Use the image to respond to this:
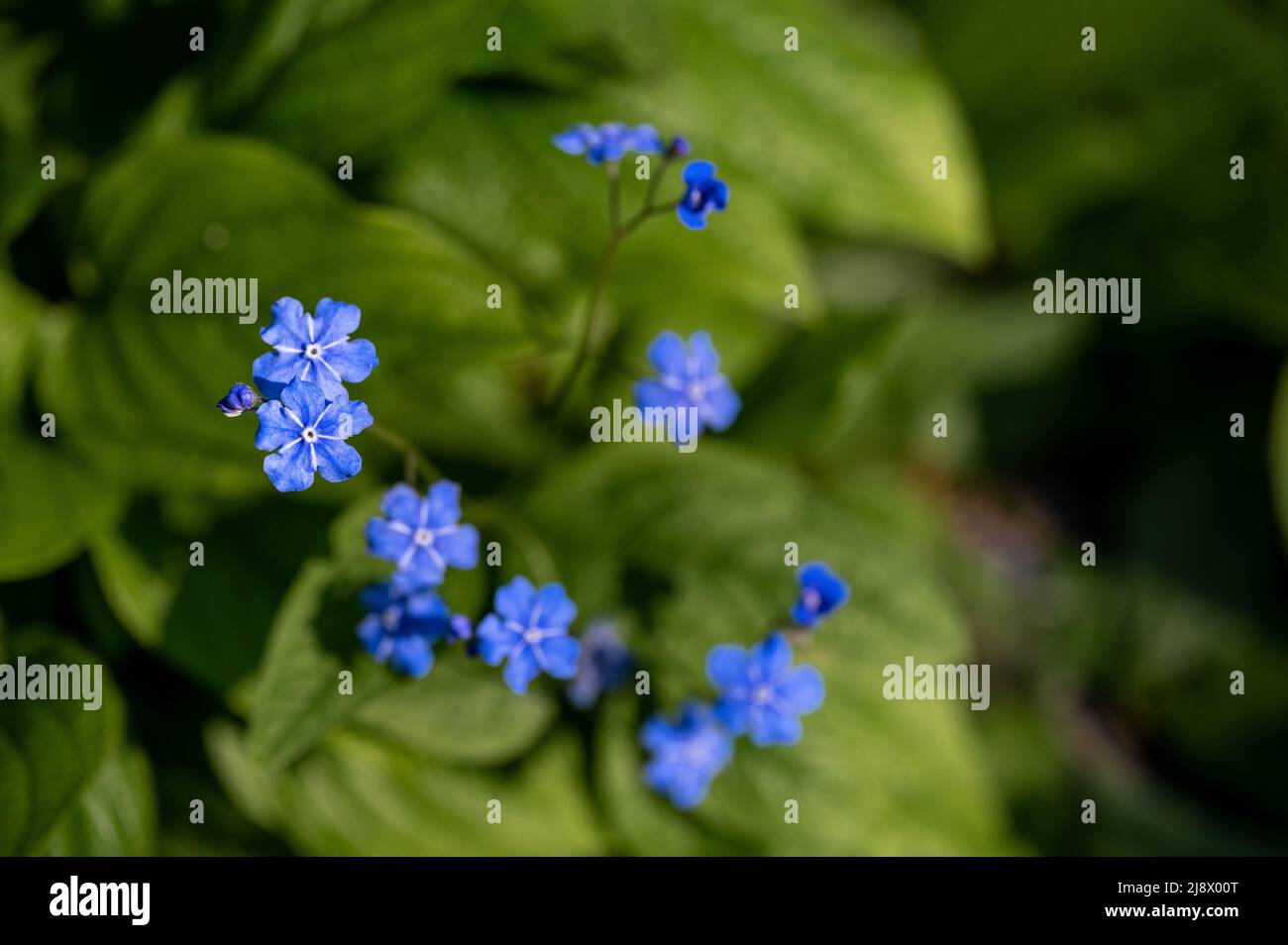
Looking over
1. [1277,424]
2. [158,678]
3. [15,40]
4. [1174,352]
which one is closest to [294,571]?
[158,678]

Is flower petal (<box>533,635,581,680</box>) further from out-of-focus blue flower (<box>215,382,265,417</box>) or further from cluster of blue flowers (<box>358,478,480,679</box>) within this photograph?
out-of-focus blue flower (<box>215,382,265,417</box>)

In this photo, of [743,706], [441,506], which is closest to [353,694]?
[441,506]

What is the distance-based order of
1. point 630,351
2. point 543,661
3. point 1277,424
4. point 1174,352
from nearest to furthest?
point 543,661, point 630,351, point 1277,424, point 1174,352

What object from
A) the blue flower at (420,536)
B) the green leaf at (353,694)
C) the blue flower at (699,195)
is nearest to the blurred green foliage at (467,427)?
the green leaf at (353,694)

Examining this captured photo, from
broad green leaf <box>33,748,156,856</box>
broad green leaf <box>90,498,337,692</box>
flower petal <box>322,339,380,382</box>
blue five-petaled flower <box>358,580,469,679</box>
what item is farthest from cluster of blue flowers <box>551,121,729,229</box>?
broad green leaf <box>33,748,156,856</box>

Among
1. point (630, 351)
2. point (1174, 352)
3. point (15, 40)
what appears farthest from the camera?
point (1174, 352)

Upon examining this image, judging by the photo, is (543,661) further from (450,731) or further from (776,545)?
(776,545)

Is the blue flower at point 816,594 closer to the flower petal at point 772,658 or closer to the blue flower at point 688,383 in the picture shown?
the flower petal at point 772,658
